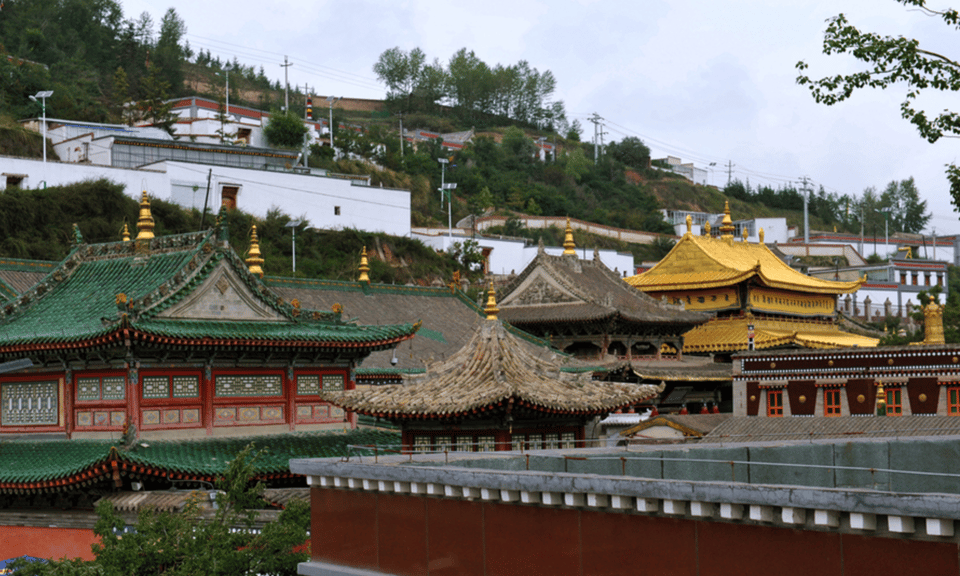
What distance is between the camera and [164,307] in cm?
2294

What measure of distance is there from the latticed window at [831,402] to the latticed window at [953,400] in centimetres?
349

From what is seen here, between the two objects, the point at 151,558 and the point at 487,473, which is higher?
the point at 487,473

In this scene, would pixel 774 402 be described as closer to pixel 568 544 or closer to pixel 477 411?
pixel 477 411

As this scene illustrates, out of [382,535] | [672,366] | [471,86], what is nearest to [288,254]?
[672,366]

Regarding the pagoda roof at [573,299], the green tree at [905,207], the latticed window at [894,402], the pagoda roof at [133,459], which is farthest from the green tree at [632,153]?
the pagoda roof at [133,459]

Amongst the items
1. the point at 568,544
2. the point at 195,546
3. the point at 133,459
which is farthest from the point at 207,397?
the point at 568,544

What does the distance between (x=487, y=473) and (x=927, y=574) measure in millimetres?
5477

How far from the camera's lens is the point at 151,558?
16.1 meters

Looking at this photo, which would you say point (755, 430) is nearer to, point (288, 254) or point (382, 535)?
point (382, 535)

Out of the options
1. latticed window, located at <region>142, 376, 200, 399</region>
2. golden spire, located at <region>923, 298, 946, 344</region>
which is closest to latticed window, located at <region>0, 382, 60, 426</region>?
latticed window, located at <region>142, 376, 200, 399</region>

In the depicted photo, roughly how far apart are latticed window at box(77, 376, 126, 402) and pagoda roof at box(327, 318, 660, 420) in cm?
473

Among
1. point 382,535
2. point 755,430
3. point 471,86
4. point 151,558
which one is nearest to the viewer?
point 382,535

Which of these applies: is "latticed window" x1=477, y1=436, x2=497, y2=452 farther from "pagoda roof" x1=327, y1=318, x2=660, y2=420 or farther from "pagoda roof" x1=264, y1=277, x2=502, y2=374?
"pagoda roof" x1=264, y1=277, x2=502, y2=374

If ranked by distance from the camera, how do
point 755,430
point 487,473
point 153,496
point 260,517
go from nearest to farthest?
point 487,473, point 260,517, point 153,496, point 755,430
